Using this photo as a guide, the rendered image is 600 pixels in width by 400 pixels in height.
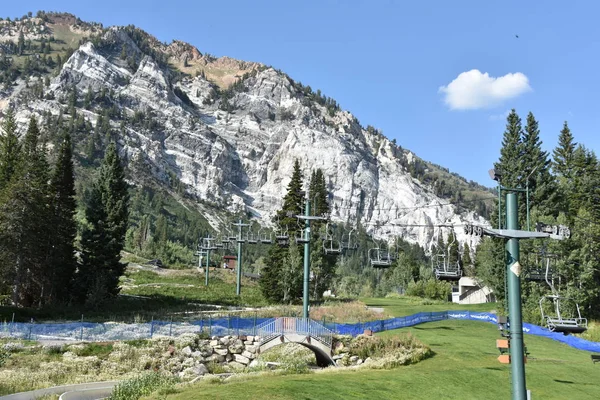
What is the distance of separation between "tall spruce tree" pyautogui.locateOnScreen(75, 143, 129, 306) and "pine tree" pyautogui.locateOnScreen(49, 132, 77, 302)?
4.01 feet

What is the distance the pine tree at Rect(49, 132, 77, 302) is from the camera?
53344 millimetres

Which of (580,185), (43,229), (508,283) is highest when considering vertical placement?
(580,185)

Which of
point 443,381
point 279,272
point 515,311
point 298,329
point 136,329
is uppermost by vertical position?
point 279,272

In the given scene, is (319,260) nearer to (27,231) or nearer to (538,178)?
(538,178)

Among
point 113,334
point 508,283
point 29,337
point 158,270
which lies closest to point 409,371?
point 508,283

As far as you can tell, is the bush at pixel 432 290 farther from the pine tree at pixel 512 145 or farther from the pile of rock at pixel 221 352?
the pile of rock at pixel 221 352

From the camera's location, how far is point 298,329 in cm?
3197

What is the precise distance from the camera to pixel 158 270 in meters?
103

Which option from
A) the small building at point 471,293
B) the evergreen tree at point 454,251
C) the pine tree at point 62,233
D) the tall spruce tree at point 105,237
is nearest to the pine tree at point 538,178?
the evergreen tree at point 454,251

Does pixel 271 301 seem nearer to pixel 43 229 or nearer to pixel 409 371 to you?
pixel 43 229

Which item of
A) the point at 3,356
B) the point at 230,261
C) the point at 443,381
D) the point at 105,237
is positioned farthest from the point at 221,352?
the point at 230,261

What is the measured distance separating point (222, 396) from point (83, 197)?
167002 mm

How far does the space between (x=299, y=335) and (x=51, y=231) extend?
32.9 meters

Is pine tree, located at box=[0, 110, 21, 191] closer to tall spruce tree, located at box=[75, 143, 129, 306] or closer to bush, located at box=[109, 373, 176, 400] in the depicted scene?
tall spruce tree, located at box=[75, 143, 129, 306]
